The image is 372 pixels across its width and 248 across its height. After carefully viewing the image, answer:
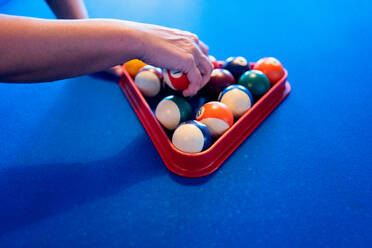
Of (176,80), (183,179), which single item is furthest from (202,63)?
(183,179)

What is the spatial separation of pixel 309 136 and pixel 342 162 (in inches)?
6.2

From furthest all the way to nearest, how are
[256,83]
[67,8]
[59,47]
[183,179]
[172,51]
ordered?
1. [67,8]
2. [256,83]
3. [183,179]
4. [172,51]
5. [59,47]

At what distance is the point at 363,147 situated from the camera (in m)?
1.06

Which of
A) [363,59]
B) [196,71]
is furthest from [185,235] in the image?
[363,59]

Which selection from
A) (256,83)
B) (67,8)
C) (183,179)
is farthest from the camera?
(67,8)

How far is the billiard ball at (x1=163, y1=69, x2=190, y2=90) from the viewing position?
1072mm

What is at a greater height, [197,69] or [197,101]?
[197,69]

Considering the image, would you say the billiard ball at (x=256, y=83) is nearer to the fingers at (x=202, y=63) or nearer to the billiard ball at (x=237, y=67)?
the billiard ball at (x=237, y=67)

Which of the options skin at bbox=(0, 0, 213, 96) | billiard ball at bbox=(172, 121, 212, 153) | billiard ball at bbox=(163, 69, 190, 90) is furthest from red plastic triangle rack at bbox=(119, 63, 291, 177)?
skin at bbox=(0, 0, 213, 96)

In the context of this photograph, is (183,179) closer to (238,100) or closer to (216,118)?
(216,118)

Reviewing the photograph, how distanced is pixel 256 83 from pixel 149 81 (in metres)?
0.49

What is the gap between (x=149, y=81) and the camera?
4.11ft

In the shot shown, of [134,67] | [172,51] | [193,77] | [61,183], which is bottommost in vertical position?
[61,183]

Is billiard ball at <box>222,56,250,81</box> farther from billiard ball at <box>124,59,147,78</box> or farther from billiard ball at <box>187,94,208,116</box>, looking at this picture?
billiard ball at <box>124,59,147,78</box>
